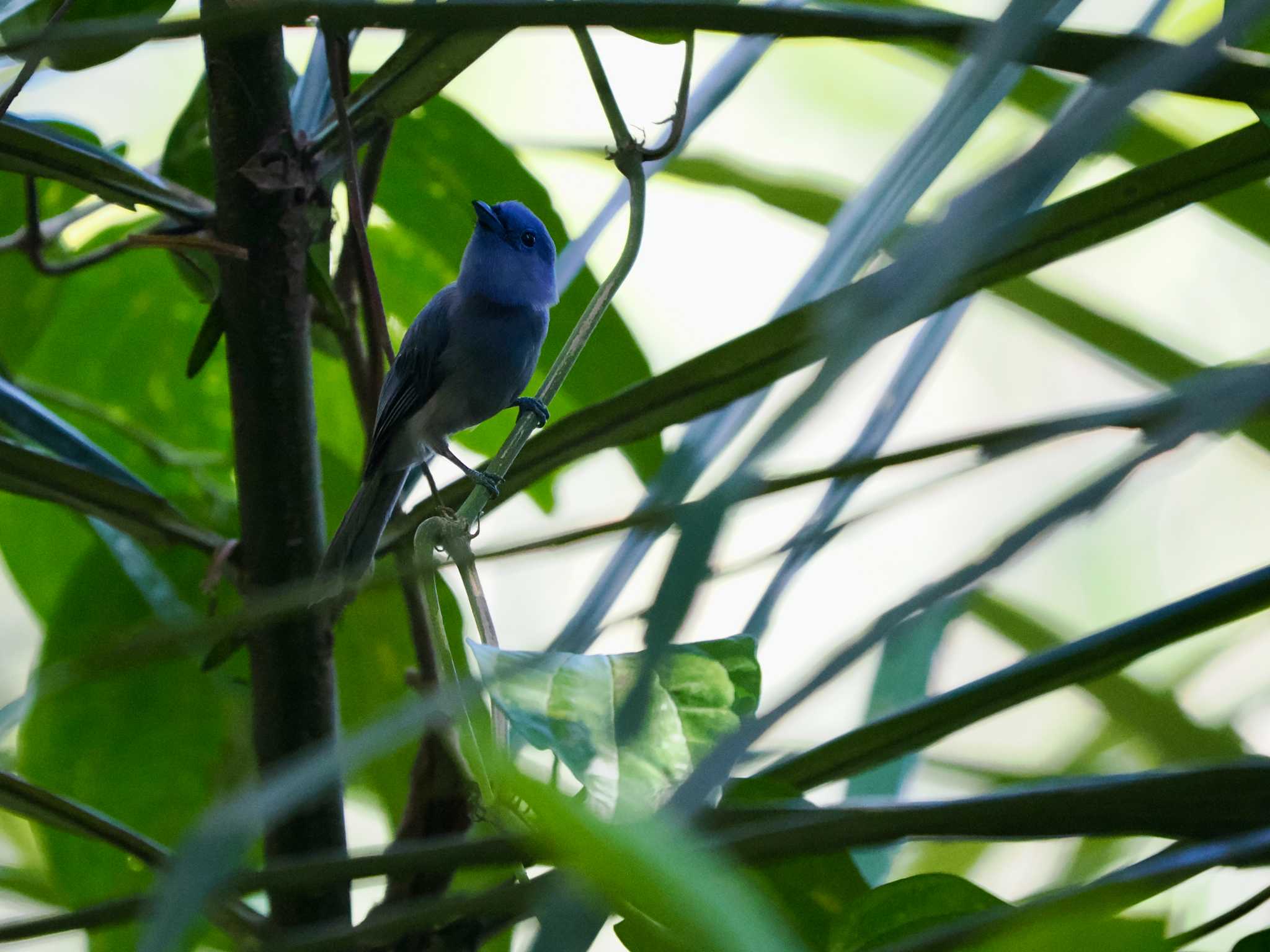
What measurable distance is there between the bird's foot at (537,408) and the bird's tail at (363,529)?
0.12 metres

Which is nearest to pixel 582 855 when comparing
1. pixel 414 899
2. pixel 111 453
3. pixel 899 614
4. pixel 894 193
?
pixel 899 614

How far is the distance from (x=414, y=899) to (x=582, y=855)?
0.51 m

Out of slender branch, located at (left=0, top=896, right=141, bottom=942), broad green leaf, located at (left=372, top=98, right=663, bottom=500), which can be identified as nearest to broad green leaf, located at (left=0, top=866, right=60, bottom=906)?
broad green leaf, located at (left=372, top=98, right=663, bottom=500)

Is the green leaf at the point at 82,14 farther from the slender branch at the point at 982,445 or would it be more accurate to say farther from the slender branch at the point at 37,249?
the slender branch at the point at 982,445

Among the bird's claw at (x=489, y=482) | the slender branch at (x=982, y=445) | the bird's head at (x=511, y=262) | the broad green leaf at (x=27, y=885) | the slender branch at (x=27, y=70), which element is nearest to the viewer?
the slender branch at (x=982, y=445)

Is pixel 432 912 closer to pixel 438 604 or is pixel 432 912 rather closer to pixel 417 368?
pixel 438 604

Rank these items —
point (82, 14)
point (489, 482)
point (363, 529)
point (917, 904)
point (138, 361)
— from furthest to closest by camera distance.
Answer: point (138, 361)
point (363, 529)
point (82, 14)
point (489, 482)
point (917, 904)

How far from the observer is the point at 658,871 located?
17 cm

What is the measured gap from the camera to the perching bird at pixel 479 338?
125 cm

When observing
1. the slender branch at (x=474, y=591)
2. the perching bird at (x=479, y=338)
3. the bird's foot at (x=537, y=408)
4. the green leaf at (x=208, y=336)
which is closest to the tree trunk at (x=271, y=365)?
the green leaf at (x=208, y=336)

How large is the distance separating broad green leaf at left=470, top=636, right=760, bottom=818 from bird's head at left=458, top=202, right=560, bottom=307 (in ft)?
3.19

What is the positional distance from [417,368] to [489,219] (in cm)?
20

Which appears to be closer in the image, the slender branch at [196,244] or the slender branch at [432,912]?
the slender branch at [432,912]

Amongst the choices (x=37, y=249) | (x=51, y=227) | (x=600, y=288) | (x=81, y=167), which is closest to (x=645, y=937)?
(x=600, y=288)
